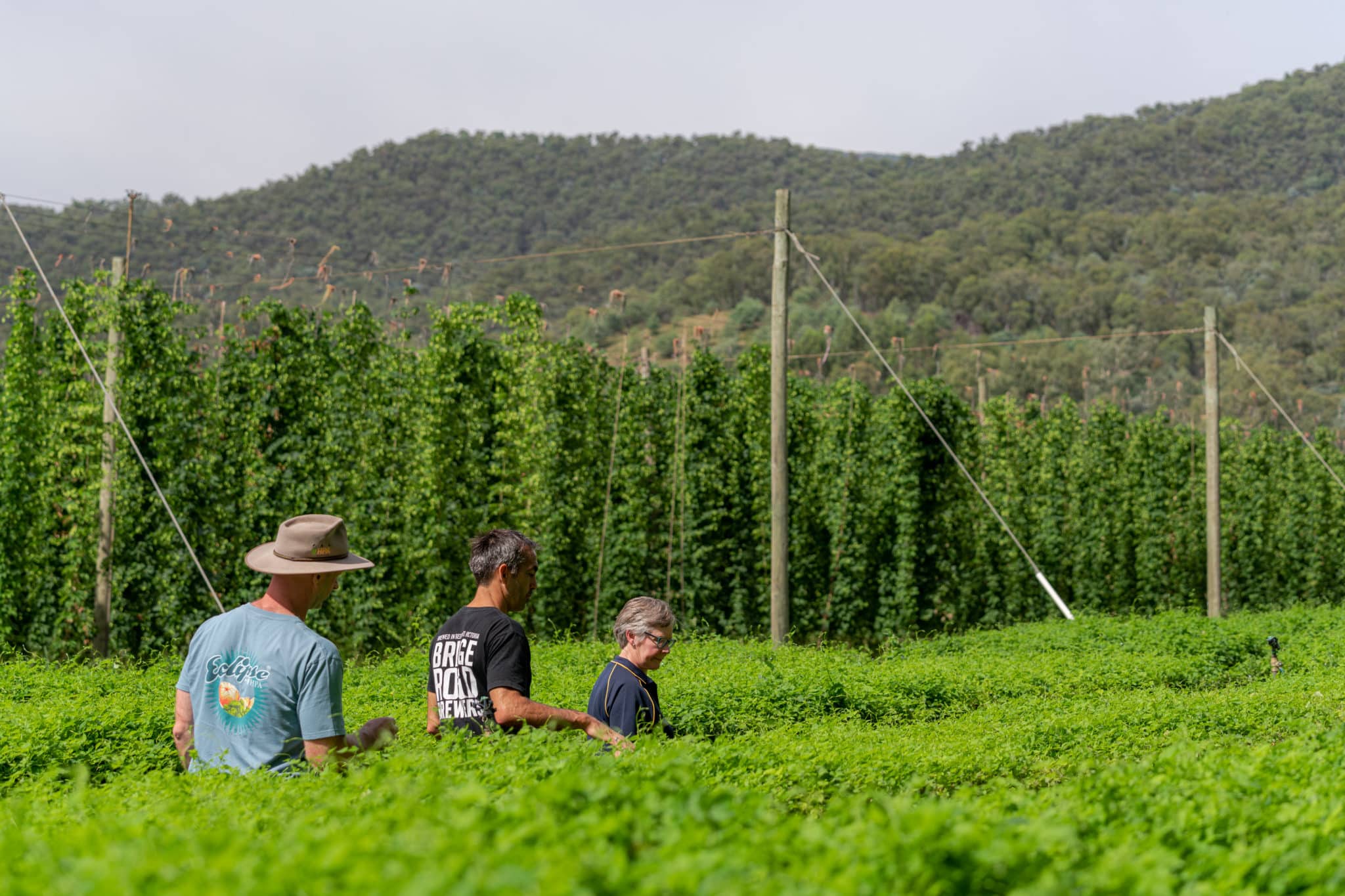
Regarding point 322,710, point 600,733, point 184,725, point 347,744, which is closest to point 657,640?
point 600,733

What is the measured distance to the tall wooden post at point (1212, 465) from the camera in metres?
23.5

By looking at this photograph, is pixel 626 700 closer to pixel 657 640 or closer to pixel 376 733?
pixel 657 640

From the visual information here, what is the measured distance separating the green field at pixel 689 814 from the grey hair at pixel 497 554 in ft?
2.85

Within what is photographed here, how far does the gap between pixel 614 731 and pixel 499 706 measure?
56 cm

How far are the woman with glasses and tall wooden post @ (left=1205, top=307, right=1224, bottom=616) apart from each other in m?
20.8

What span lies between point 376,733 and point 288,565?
0.87 m

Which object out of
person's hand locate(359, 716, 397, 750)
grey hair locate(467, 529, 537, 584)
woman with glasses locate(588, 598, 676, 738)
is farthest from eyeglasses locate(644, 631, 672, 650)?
person's hand locate(359, 716, 397, 750)

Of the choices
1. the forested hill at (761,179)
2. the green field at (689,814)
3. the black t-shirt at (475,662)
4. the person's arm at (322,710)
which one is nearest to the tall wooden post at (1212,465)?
the green field at (689,814)

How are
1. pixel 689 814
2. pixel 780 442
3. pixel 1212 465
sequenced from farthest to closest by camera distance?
pixel 1212 465
pixel 780 442
pixel 689 814

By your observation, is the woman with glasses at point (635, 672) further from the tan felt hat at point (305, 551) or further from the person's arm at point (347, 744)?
the tan felt hat at point (305, 551)

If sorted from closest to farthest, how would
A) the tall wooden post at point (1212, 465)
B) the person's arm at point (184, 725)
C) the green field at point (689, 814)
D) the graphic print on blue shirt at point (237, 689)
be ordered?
the green field at point (689, 814) → the graphic print on blue shirt at point (237, 689) → the person's arm at point (184, 725) → the tall wooden post at point (1212, 465)

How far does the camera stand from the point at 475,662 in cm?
542

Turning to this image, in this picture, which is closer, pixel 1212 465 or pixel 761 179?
pixel 1212 465

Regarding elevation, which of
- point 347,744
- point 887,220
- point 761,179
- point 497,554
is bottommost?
point 347,744
